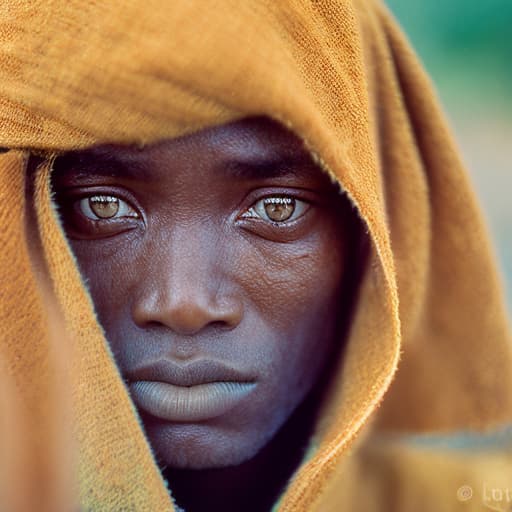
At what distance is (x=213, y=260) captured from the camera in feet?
2.48

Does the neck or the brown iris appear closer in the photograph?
the brown iris

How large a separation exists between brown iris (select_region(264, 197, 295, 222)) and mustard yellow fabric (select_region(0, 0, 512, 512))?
10 centimetres

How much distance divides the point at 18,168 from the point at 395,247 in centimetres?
46

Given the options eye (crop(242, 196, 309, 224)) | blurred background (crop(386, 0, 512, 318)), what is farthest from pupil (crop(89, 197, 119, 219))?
blurred background (crop(386, 0, 512, 318))

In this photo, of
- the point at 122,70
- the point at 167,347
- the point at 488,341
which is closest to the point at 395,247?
the point at 488,341

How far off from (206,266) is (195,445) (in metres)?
0.21

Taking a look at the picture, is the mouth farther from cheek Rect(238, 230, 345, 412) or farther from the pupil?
the pupil

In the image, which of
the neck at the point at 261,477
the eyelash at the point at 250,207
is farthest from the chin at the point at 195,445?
the eyelash at the point at 250,207

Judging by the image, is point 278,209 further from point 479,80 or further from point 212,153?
point 479,80

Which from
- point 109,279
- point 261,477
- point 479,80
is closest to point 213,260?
point 109,279

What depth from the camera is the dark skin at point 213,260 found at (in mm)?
729

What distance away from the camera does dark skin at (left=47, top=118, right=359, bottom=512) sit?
0.73 metres

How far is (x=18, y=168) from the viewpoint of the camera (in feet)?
2.33

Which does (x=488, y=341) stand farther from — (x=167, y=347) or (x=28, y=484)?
(x=28, y=484)
